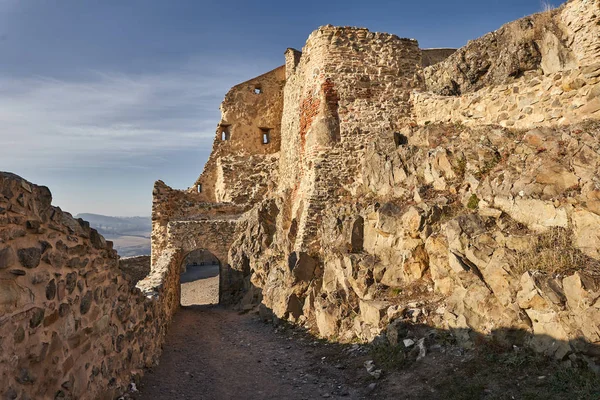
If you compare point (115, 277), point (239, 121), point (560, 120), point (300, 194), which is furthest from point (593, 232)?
point (239, 121)

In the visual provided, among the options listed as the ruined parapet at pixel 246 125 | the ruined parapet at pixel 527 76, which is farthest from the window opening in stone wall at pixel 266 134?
the ruined parapet at pixel 527 76

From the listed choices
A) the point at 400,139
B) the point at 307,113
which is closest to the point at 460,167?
the point at 400,139

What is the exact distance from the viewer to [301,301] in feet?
39.1

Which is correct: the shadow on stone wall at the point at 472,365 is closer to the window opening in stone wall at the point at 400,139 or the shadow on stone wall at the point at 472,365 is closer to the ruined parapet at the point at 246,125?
the window opening in stone wall at the point at 400,139

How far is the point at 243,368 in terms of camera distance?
29.2 feet

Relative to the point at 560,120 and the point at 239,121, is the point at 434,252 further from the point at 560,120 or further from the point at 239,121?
the point at 239,121

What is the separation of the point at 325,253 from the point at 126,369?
6.59 metres

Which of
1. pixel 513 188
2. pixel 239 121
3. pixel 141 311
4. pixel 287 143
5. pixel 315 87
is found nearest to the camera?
pixel 141 311

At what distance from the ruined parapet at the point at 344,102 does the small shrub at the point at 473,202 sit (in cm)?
471

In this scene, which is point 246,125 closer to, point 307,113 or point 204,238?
point 204,238

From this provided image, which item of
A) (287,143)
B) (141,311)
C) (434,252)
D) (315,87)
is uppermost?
(315,87)

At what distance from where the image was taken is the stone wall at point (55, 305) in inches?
142

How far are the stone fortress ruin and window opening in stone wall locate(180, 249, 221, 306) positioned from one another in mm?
3023

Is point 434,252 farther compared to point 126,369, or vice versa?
point 434,252
